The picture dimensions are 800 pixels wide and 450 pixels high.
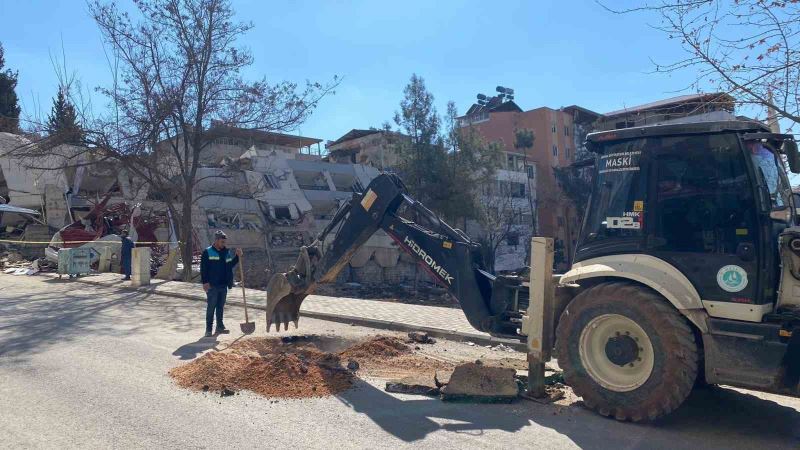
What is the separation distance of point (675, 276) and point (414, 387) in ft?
9.45

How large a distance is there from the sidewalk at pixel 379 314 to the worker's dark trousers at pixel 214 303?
31.3 inches

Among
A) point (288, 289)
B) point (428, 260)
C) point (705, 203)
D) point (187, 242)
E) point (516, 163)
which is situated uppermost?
point (516, 163)

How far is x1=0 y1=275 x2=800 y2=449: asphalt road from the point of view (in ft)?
16.1

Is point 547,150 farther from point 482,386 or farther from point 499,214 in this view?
point 482,386

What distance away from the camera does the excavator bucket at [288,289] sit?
8359 mm

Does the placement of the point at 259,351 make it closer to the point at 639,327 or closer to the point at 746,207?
the point at 639,327

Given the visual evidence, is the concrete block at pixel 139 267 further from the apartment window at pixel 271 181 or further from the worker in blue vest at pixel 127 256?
the apartment window at pixel 271 181

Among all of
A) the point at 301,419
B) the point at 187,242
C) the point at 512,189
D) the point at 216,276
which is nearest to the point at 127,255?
the point at 187,242

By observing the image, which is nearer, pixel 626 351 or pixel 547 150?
pixel 626 351

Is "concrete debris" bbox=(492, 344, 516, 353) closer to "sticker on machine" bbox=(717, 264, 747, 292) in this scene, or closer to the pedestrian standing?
"sticker on machine" bbox=(717, 264, 747, 292)

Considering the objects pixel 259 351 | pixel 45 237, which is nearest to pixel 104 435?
pixel 259 351

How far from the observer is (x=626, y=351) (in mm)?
5371

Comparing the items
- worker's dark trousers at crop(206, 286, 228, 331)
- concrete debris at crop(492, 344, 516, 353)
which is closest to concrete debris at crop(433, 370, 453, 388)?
concrete debris at crop(492, 344, 516, 353)

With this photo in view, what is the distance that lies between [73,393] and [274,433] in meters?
2.54
